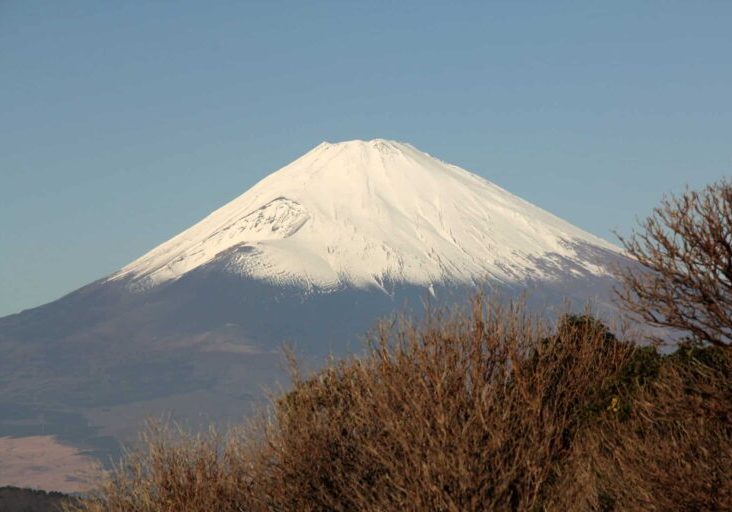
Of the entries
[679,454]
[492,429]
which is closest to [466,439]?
[492,429]

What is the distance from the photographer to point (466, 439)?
2975 cm

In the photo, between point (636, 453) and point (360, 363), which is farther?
point (360, 363)

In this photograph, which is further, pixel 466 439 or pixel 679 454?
pixel 466 439

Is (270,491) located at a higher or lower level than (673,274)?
lower

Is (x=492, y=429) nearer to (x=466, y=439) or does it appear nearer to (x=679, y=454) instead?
(x=466, y=439)

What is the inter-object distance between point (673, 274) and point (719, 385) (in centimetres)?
416

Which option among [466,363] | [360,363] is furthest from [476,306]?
[360,363]

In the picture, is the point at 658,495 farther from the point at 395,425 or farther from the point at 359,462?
the point at 359,462

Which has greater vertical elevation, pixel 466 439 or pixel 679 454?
pixel 466 439

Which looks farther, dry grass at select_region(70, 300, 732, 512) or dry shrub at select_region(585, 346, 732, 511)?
dry grass at select_region(70, 300, 732, 512)

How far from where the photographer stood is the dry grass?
29.8 metres

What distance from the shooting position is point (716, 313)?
3419 centimetres

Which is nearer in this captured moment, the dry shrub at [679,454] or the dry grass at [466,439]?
the dry shrub at [679,454]

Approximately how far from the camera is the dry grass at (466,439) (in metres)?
29.8
